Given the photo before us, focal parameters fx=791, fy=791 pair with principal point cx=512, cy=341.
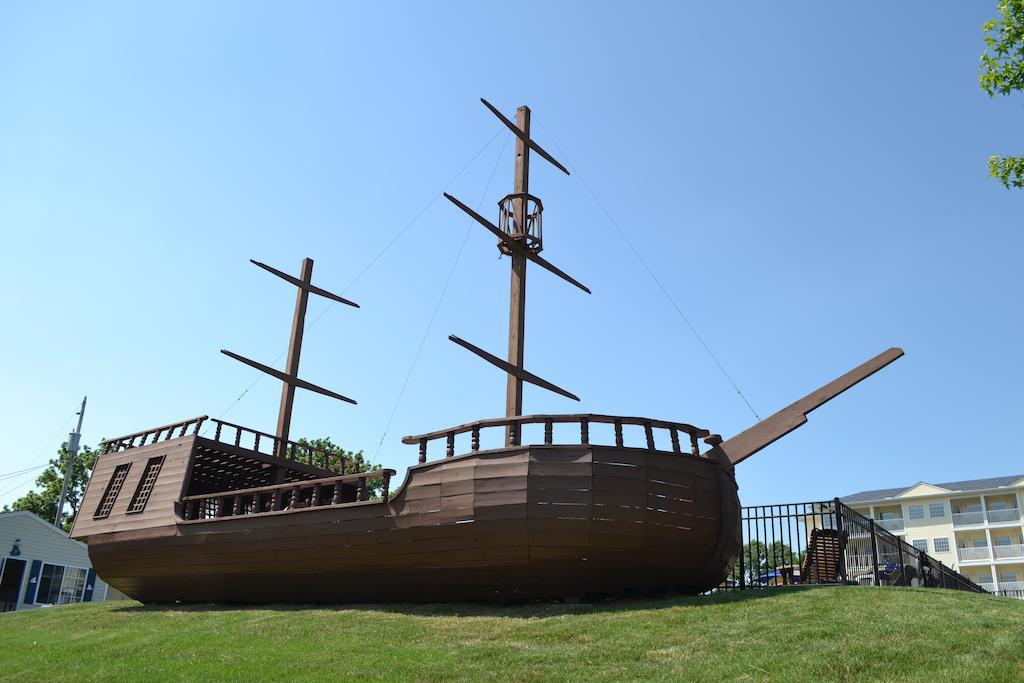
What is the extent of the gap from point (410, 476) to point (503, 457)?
6.07 ft

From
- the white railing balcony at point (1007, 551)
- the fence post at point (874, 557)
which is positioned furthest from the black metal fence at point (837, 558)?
the white railing balcony at point (1007, 551)

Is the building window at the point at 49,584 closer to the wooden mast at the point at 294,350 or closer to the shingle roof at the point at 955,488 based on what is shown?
the wooden mast at the point at 294,350

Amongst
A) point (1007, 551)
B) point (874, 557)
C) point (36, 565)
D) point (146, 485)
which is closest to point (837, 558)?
point (874, 557)

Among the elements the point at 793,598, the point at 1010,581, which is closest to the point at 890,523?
the point at 1010,581

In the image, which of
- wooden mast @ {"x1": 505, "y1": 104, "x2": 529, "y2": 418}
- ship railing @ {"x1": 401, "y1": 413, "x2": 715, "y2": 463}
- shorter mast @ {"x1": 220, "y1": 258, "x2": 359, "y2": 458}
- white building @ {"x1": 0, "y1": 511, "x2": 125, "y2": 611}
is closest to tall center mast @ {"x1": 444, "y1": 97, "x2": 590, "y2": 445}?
wooden mast @ {"x1": 505, "y1": 104, "x2": 529, "y2": 418}

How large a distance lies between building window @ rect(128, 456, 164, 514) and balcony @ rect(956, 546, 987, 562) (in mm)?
44940

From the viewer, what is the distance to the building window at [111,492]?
19266mm

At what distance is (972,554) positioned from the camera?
45.8 metres

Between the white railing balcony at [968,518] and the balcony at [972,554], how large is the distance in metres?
1.53

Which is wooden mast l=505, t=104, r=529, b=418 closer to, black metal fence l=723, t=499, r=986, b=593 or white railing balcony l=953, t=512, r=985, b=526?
black metal fence l=723, t=499, r=986, b=593

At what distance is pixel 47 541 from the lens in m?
29.3

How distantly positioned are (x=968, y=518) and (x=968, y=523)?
0.30 metres

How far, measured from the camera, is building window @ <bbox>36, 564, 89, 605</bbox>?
29.1 m

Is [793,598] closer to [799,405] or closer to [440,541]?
[799,405]
